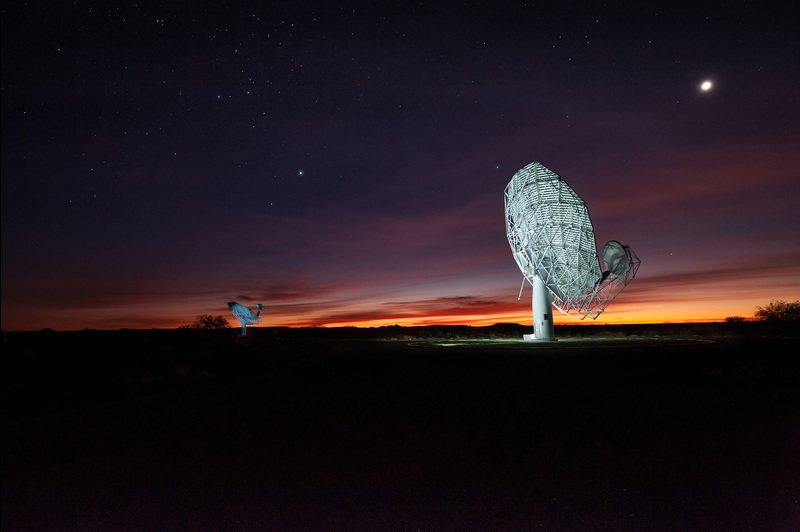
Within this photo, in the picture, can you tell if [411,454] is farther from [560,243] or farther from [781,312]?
[781,312]

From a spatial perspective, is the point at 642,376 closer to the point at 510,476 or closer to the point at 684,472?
the point at 684,472

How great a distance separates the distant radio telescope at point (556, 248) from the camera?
27.6 metres

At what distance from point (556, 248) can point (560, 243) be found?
38 centimetres

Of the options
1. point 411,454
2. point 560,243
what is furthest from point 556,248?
point 411,454

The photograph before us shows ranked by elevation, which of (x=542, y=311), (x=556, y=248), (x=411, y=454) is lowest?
(x=411, y=454)

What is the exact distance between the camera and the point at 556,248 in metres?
28.0

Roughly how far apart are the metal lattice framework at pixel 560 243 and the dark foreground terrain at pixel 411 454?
52.8 feet

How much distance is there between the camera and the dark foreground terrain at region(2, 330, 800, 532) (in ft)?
13.2

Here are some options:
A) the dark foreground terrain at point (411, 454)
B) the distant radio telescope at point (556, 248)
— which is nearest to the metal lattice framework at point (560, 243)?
the distant radio telescope at point (556, 248)

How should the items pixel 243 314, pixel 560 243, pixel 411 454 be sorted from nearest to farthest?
pixel 411 454, pixel 560 243, pixel 243 314

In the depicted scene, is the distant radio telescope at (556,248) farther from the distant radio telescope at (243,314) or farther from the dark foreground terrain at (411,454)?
the distant radio telescope at (243,314)

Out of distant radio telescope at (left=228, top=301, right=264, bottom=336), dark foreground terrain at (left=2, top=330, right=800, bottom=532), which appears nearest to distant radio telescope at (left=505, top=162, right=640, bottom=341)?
dark foreground terrain at (left=2, top=330, right=800, bottom=532)

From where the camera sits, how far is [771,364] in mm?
13969

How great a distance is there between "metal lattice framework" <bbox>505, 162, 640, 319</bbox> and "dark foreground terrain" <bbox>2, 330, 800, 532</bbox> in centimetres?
1610
